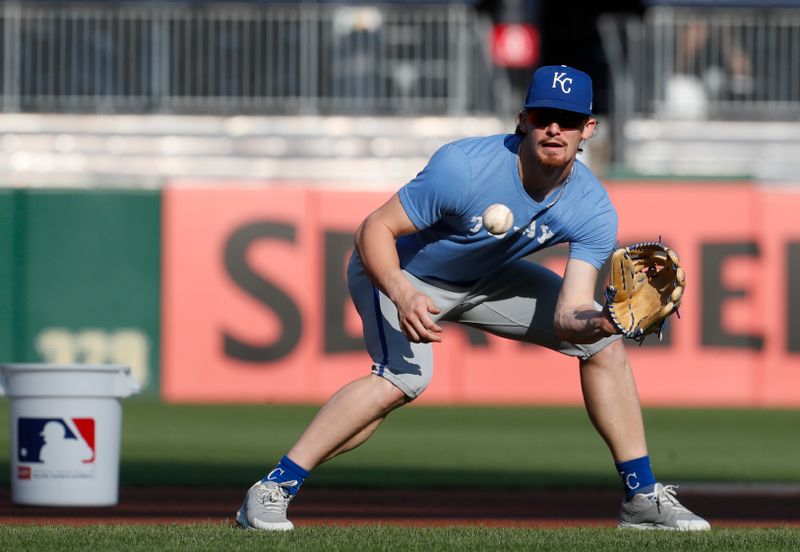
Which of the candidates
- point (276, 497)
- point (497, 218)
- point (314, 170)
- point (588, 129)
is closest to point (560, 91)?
point (588, 129)

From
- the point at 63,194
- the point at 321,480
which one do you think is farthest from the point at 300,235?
the point at 321,480

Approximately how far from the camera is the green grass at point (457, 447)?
9.11 meters

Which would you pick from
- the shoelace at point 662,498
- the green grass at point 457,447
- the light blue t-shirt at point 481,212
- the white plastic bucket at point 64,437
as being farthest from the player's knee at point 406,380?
the green grass at point 457,447

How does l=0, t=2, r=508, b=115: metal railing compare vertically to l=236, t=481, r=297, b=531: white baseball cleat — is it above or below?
above

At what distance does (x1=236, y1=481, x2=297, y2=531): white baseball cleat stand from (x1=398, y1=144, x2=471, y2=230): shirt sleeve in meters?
1.16

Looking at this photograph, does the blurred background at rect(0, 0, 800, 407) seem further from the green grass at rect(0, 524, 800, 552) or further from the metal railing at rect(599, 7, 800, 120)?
the green grass at rect(0, 524, 800, 552)

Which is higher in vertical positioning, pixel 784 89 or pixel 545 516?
pixel 784 89

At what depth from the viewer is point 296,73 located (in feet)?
63.3

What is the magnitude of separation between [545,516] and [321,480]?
217 centimetres

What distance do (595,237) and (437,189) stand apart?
2.54 feet

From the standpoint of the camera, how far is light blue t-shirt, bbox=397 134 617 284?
582cm

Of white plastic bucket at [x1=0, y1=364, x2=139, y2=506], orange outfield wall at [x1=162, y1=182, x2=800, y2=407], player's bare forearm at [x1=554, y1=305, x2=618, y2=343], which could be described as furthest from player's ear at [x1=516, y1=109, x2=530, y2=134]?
orange outfield wall at [x1=162, y1=182, x2=800, y2=407]

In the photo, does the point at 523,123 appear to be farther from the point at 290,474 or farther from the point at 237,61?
the point at 237,61

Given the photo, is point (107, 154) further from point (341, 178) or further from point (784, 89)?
point (784, 89)
